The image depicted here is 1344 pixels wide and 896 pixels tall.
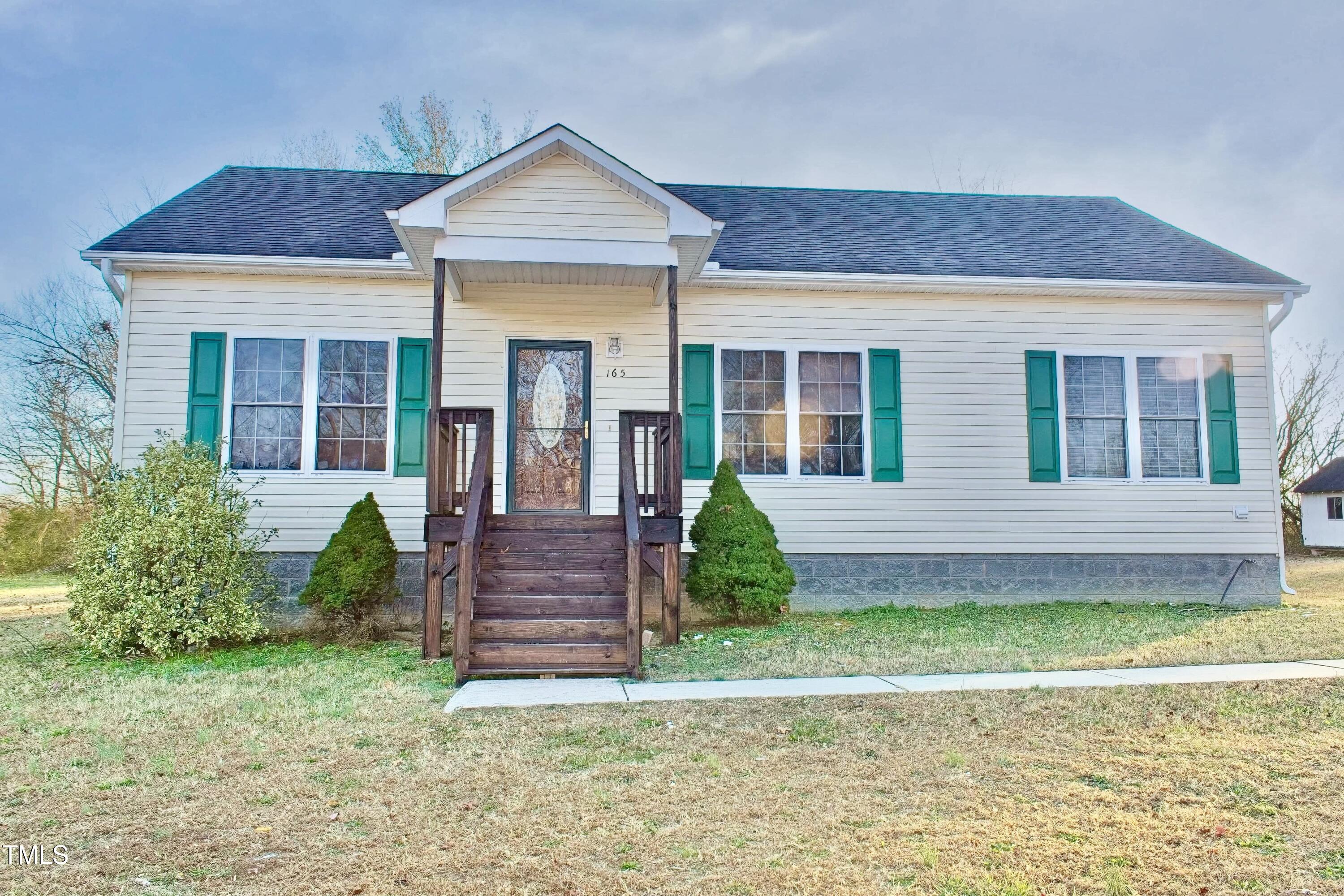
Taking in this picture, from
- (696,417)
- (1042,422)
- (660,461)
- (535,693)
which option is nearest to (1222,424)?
(1042,422)

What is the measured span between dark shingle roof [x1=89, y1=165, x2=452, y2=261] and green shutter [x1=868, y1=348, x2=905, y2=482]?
504cm

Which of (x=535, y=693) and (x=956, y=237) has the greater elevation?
(x=956, y=237)

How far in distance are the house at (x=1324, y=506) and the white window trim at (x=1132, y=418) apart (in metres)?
18.1

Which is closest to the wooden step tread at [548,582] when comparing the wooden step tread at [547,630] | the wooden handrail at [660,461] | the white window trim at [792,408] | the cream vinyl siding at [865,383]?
the wooden step tread at [547,630]

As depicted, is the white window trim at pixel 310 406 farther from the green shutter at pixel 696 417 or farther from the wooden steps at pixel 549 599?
the green shutter at pixel 696 417

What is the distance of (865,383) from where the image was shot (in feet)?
32.0

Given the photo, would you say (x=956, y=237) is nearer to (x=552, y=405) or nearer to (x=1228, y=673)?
(x=552, y=405)

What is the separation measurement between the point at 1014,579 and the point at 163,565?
850 centimetres

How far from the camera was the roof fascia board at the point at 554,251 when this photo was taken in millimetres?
7789

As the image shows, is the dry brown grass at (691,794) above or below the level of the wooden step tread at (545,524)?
below

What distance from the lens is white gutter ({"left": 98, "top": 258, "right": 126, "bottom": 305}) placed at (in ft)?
29.0

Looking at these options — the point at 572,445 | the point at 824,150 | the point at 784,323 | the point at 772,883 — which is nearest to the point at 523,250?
the point at 572,445

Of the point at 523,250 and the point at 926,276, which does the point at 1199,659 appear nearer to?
the point at 926,276

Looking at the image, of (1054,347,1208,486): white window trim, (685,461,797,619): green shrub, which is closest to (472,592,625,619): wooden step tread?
(685,461,797,619): green shrub
